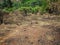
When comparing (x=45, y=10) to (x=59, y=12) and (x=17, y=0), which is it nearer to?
(x=59, y=12)

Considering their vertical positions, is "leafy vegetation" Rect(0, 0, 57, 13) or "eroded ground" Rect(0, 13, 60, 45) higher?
"eroded ground" Rect(0, 13, 60, 45)

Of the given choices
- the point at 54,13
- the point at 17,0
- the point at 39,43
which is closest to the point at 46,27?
the point at 39,43

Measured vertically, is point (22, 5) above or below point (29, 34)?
below

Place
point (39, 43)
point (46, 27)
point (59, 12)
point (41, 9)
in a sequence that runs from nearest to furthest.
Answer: point (39, 43) < point (46, 27) < point (59, 12) < point (41, 9)

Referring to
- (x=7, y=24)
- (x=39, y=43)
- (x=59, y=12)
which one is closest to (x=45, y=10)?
(x=59, y=12)

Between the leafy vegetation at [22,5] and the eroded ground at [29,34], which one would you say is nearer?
the eroded ground at [29,34]

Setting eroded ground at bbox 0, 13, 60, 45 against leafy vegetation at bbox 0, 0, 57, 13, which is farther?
leafy vegetation at bbox 0, 0, 57, 13

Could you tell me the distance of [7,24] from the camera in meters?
9.23

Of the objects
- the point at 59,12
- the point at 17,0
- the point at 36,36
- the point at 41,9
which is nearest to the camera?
the point at 36,36

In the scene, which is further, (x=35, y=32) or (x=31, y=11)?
(x=31, y=11)

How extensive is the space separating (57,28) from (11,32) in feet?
6.98

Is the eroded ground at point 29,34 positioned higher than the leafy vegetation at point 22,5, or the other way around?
the eroded ground at point 29,34

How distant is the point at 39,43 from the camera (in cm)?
664

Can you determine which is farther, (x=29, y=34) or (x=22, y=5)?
(x=22, y=5)
